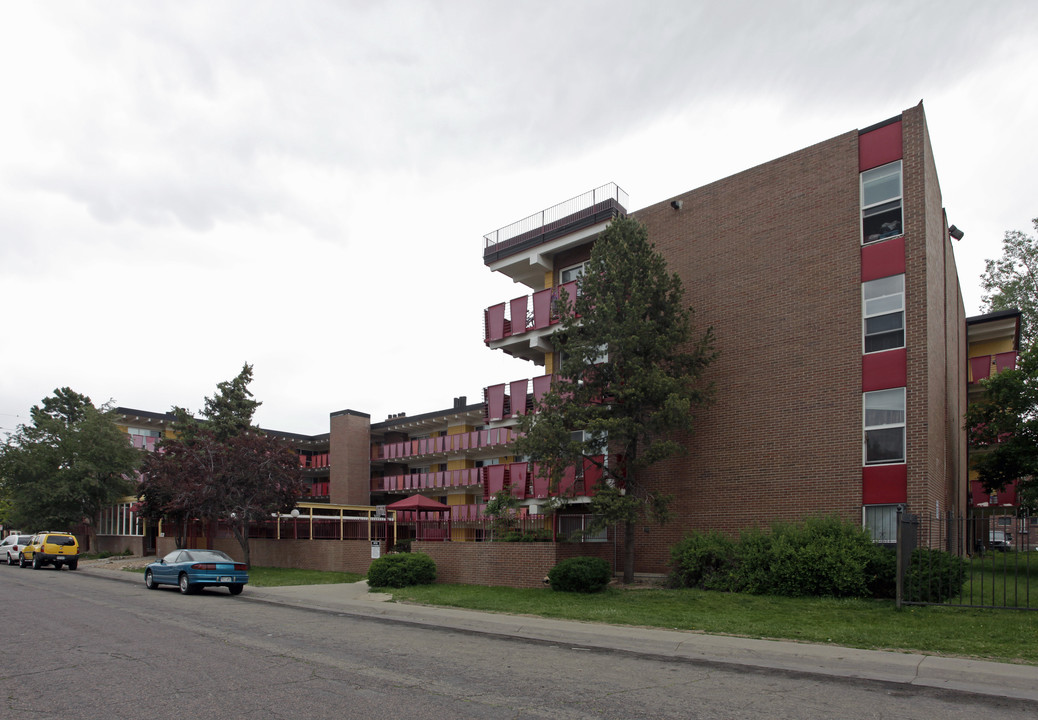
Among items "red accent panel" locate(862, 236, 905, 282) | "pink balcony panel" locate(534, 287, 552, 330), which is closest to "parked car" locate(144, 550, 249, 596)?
"pink balcony panel" locate(534, 287, 552, 330)

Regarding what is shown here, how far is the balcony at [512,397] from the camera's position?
26.2 metres

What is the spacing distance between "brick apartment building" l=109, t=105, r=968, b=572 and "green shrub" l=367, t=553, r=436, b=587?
3.48 m

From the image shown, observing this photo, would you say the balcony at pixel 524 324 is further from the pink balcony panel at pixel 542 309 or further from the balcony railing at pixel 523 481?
the balcony railing at pixel 523 481

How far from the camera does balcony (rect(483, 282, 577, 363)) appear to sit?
2619cm

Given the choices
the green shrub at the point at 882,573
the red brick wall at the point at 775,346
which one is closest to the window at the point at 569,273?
the red brick wall at the point at 775,346

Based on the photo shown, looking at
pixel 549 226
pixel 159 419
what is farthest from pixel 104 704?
pixel 159 419

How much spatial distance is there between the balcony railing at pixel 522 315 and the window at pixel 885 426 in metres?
10.1

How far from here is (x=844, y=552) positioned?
1603 cm

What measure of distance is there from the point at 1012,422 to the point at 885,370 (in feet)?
32.0

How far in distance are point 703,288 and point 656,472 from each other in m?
5.60

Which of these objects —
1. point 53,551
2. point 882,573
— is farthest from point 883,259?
point 53,551

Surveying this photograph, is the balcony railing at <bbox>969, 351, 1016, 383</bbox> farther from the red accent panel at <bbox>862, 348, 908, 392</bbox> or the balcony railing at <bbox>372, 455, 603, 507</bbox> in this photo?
the balcony railing at <bbox>372, 455, 603, 507</bbox>

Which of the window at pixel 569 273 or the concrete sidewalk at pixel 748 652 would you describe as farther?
the window at pixel 569 273

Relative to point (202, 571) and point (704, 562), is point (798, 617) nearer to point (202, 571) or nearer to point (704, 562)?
point (704, 562)
